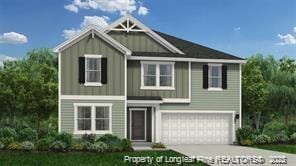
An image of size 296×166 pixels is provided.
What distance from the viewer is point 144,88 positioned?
28.3m

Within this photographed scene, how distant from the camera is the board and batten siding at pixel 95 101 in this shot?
25922mm

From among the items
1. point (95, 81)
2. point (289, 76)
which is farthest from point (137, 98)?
point (289, 76)

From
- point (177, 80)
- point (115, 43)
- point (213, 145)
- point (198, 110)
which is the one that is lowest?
point (213, 145)

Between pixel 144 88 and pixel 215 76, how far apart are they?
448 cm

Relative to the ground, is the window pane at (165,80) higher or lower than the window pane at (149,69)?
lower

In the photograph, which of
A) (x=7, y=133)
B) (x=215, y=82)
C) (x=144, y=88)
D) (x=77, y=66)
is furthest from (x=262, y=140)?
(x=7, y=133)

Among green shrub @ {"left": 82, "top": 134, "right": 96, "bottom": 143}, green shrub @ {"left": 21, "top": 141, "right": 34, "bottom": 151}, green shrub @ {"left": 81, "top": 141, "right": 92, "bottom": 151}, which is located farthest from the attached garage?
green shrub @ {"left": 21, "top": 141, "right": 34, "bottom": 151}

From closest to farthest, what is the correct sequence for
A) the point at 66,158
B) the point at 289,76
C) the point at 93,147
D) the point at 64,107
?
1. the point at 66,158
2. the point at 93,147
3. the point at 64,107
4. the point at 289,76

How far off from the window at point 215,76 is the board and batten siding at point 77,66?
19.5 ft

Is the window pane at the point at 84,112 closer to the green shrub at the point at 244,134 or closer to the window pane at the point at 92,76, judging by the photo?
the window pane at the point at 92,76

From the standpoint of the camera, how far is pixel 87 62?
26.4 meters

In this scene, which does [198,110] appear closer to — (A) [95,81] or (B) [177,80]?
(B) [177,80]

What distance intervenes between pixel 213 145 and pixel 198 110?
228 centimetres

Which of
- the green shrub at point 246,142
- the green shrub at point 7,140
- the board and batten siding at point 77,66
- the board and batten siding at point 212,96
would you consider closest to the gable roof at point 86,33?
the board and batten siding at point 77,66
